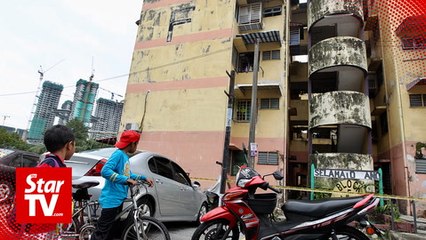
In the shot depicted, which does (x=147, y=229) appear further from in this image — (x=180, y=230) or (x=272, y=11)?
(x=272, y=11)

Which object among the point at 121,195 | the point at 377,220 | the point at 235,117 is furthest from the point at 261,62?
the point at 121,195

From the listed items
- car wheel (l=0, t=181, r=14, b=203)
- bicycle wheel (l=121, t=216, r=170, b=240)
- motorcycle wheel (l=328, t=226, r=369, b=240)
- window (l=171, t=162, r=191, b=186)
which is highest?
window (l=171, t=162, r=191, b=186)

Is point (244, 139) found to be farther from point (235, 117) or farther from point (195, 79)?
point (195, 79)

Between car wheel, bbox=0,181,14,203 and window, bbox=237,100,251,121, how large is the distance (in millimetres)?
12517

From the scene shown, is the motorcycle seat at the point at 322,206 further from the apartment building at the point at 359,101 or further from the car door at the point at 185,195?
the apartment building at the point at 359,101

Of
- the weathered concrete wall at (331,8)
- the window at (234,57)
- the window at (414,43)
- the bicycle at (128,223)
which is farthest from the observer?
the window at (234,57)

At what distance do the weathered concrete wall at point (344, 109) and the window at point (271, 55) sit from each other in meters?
3.39

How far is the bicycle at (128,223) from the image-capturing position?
3256 millimetres

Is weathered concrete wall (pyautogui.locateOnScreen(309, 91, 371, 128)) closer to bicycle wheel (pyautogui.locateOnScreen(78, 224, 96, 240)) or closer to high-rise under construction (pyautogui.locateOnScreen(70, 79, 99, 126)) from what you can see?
bicycle wheel (pyautogui.locateOnScreen(78, 224, 96, 240))

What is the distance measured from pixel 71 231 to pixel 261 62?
1319 centimetres

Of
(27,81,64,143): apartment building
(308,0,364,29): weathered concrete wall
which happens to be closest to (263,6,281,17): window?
(308,0,364,29): weathered concrete wall

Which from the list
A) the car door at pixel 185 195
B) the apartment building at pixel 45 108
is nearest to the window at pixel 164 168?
the car door at pixel 185 195

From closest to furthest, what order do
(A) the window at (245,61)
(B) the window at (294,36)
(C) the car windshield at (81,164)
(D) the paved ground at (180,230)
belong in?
1. (C) the car windshield at (81,164)
2. (D) the paved ground at (180,230)
3. (A) the window at (245,61)
4. (B) the window at (294,36)

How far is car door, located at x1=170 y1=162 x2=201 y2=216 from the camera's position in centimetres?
562
